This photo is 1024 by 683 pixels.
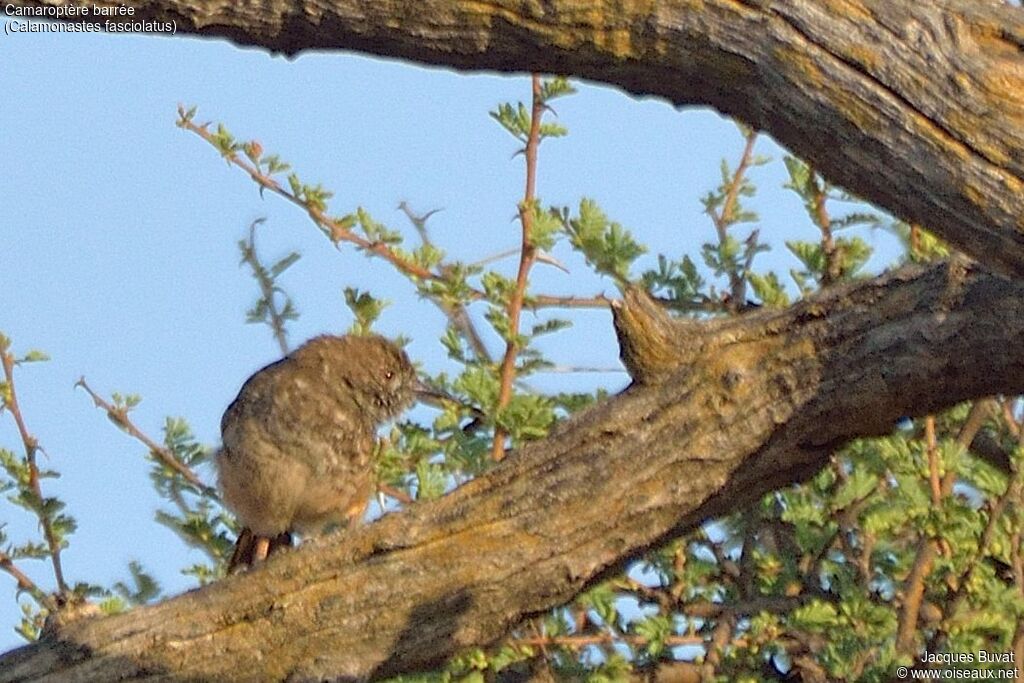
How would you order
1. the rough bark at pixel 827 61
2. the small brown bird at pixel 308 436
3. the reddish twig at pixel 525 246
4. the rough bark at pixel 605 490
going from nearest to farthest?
the rough bark at pixel 827 61 → the rough bark at pixel 605 490 → the reddish twig at pixel 525 246 → the small brown bird at pixel 308 436

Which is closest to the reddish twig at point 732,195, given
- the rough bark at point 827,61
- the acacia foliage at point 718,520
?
the acacia foliage at point 718,520

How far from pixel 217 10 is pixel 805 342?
5.08 feet

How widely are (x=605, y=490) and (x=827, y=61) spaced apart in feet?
3.94

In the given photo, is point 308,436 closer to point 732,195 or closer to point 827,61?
point 732,195

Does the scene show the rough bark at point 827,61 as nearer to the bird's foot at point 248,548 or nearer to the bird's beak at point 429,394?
the bird's beak at point 429,394

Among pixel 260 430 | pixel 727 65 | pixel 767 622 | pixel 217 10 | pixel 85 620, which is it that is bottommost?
pixel 767 622

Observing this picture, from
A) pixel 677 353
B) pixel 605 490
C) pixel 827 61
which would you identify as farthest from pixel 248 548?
pixel 827 61

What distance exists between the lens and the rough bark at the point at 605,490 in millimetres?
3514

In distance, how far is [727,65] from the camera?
292cm

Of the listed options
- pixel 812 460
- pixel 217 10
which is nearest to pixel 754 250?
pixel 812 460

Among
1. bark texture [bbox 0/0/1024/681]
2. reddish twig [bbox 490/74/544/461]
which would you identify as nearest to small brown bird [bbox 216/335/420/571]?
reddish twig [bbox 490/74/544/461]

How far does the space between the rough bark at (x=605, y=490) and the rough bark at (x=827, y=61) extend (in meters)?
0.60

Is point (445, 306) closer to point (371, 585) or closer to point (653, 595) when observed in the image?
point (653, 595)

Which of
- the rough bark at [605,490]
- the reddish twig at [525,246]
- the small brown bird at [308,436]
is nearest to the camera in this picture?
the rough bark at [605,490]
